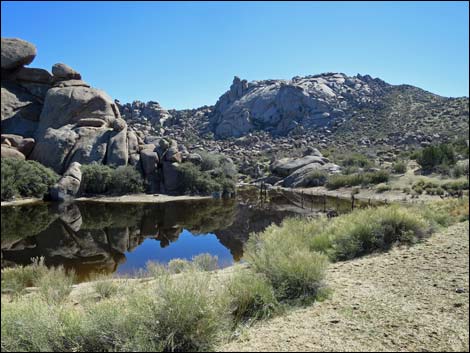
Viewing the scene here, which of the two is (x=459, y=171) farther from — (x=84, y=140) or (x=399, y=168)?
(x=84, y=140)

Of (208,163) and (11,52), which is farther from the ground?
(11,52)

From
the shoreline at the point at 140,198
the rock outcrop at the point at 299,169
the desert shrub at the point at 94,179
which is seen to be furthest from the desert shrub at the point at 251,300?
the rock outcrop at the point at 299,169

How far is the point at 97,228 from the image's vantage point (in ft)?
69.4

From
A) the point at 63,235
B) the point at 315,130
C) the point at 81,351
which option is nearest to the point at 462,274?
the point at 81,351

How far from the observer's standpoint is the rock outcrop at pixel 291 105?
10019 centimetres

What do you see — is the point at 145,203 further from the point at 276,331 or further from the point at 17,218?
the point at 276,331

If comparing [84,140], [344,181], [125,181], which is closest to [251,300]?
[125,181]

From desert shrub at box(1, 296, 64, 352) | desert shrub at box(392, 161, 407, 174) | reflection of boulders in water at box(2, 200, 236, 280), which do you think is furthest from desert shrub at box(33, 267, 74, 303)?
desert shrub at box(392, 161, 407, 174)

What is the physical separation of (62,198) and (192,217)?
42.5 ft

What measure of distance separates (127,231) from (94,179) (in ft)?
52.4

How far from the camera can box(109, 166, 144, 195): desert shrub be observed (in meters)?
36.0

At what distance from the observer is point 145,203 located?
3241 cm

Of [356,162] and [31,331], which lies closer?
[31,331]

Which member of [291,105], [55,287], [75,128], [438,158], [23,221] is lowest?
[23,221]
